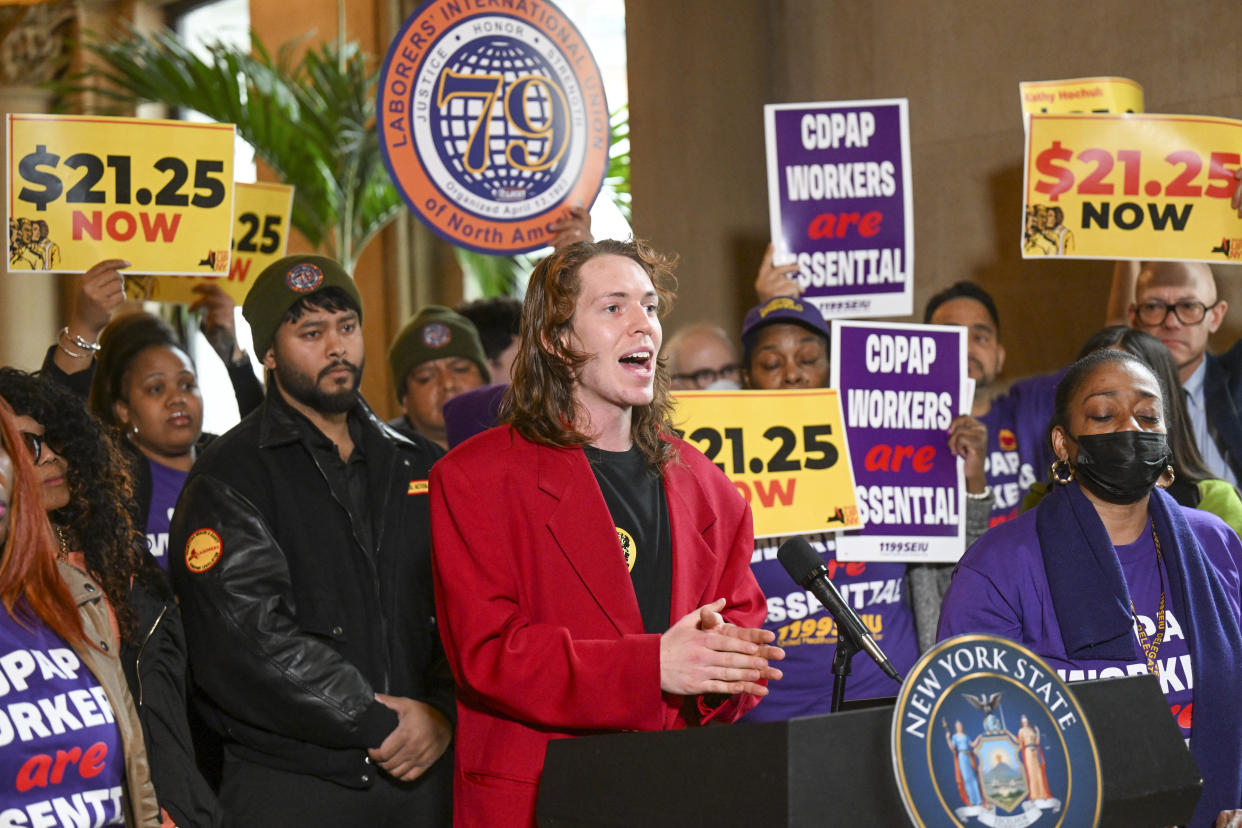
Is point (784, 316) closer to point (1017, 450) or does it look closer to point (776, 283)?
point (776, 283)

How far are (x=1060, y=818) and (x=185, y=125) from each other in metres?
3.45

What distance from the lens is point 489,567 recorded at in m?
2.35

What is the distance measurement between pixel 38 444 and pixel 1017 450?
306 cm

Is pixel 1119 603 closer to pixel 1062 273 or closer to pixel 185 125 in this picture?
pixel 185 125

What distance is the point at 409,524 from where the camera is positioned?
3.49 meters

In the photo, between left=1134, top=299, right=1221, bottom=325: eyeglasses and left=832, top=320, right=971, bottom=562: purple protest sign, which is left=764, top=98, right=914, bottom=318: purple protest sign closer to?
left=832, top=320, right=971, bottom=562: purple protest sign

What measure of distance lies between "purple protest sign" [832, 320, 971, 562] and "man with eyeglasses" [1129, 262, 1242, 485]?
0.74 m

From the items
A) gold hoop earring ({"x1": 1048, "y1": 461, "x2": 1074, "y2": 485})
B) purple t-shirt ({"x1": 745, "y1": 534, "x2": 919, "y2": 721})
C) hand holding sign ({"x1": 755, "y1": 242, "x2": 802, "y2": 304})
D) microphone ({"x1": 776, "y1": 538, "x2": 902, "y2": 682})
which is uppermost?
hand holding sign ({"x1": 755, "y1": 242, "x2": 802, "y2": 304})

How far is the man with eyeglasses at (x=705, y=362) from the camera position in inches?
203

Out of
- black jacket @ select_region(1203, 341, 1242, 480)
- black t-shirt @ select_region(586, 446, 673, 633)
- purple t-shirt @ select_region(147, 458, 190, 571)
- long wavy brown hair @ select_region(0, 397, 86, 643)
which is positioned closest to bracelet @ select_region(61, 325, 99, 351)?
purple t-shirt @ select_region(147, 458, 190, 571)

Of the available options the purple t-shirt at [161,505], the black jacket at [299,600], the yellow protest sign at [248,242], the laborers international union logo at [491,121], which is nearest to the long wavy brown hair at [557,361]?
the black jacket at [299,600]

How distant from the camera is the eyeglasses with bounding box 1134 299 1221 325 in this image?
4.43 metres

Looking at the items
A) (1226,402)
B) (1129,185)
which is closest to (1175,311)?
(1226,402)

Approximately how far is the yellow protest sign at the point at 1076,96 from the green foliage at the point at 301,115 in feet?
15.1
